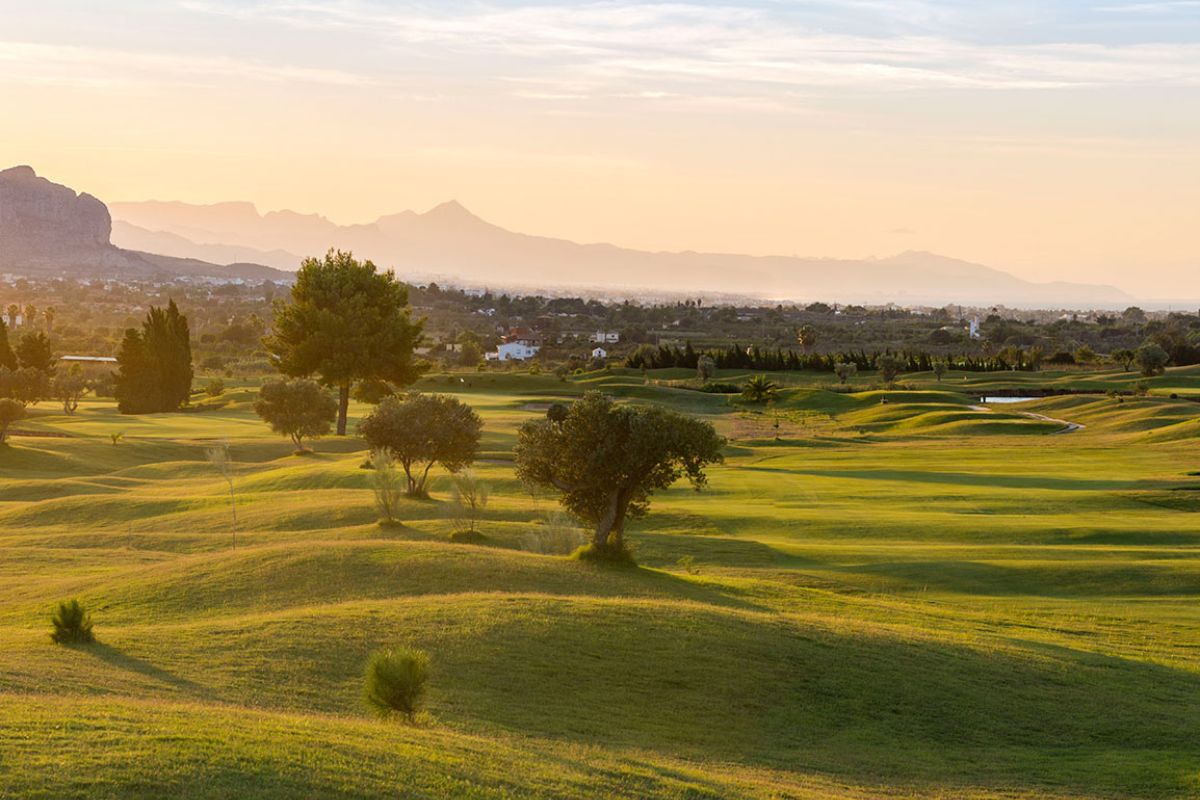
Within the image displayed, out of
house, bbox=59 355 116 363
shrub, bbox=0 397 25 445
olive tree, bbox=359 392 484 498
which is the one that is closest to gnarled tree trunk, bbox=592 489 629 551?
olive tree, bbox=359 392 484 498

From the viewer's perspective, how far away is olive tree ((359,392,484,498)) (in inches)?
1794

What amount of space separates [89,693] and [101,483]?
41258 millimetres

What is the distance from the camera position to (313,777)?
45.3 ft

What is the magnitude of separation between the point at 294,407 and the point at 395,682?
162ft

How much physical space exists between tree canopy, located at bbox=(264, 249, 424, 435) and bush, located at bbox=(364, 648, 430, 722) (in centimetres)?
6016

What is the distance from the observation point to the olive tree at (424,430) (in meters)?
45.6

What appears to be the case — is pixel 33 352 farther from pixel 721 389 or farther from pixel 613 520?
pixel 613 520

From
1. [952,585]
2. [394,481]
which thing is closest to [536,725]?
[952,585]

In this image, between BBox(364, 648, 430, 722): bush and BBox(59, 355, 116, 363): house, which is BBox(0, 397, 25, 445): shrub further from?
BBox(59, 355, 116, 363): house

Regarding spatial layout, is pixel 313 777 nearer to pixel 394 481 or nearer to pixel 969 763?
pixel 969 763

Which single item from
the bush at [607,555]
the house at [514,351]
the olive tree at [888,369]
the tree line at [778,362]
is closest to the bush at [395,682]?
the bush at [607,555]

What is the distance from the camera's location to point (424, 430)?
45.7 meters

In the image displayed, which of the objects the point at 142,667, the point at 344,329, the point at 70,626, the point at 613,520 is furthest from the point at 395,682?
the point at 344,329

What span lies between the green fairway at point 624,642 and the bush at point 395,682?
1.57 ft
